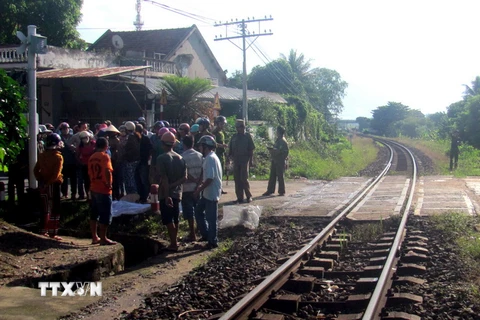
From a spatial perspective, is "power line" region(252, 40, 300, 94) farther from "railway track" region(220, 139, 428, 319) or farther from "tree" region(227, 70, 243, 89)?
"railway track" region(220, 139, 428, 319)

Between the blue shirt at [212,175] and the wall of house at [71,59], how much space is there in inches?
683

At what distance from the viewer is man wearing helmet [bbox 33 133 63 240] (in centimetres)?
873

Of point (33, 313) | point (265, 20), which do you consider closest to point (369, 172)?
point (265, 20)

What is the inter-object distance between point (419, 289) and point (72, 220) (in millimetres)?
7020

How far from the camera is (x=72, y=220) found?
432 inches

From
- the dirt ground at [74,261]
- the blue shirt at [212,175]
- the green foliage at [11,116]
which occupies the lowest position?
the dirt ground at [74,261]

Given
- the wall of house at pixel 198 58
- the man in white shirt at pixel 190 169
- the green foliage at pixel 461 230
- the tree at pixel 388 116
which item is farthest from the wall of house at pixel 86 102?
the tree at pixel 388 116

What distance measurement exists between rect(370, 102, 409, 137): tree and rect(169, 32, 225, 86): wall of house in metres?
49.4

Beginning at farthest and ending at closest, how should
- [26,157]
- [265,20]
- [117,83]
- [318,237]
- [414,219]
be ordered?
[265,20] → [117,83] → [26,157] → [414,219] → [318,237]

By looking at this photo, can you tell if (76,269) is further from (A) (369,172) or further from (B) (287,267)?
(A) (369,172)

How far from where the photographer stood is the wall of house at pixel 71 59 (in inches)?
961

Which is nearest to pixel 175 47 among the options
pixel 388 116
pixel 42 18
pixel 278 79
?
pixel 42 18

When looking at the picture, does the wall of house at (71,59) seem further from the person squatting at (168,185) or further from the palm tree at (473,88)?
the palm tree at (473,88)

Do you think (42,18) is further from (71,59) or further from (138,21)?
(138,21)
